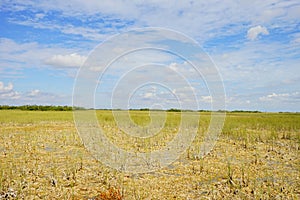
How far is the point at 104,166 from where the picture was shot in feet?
24.6

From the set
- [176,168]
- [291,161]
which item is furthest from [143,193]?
[291,161]

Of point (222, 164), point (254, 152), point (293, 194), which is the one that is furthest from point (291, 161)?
point (293, 194)

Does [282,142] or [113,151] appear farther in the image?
[282,142]

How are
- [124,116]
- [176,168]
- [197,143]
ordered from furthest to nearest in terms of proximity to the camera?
[124,116], [197,143], [176,168]

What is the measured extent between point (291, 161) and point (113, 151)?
5.28 metres

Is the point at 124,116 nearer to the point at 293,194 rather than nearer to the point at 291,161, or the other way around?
the point at 291,161

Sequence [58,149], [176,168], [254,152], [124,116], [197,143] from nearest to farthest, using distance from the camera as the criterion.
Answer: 1. [176,168]
2. [254,152]
3. [58,149]
4. [197,143]
5. [124,116]

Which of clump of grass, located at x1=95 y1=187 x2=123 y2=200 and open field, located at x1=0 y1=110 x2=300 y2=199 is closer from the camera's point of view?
clump of grass, located at x1=95 y1=187 x2=123 y2=200

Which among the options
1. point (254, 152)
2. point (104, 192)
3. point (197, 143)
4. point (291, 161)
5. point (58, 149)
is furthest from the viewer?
point (197, 143)

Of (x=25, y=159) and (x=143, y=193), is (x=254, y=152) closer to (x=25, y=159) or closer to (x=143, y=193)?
(x=143, y=193)

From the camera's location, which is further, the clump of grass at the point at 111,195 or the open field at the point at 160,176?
the open field at the point at 160,176

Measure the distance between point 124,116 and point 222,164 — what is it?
1790 centimetres

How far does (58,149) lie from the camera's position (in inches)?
392

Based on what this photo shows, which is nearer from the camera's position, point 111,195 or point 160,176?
point 111,195
